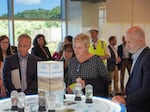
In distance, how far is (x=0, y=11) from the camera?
8344mm

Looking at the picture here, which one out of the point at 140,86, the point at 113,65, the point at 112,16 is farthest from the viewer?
the point at 112,16

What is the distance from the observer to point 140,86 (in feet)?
9.63

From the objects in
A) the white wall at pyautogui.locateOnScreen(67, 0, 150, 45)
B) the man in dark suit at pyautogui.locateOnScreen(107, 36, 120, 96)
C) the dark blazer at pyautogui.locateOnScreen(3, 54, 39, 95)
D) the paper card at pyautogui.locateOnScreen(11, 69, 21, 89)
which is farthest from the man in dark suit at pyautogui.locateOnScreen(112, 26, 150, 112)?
the white wall at pyautogui.locateOnScreen(67, 0, 150, 45)

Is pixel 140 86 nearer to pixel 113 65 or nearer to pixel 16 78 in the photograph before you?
pixel 16 78

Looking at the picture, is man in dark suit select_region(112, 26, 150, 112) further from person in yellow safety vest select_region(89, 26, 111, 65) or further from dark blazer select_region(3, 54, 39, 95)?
person in yellow safety vest select_region(89, 26, 111, 65)

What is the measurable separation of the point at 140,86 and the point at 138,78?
0.08m

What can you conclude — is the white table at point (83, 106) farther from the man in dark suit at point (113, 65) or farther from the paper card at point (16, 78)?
the man in dark suit at point (113, 65)

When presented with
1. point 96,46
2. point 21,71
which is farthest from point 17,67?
point 96,46

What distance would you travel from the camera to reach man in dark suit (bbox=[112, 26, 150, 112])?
2.80 metres

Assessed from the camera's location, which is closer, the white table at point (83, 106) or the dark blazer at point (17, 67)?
the white table at point (83, 106)

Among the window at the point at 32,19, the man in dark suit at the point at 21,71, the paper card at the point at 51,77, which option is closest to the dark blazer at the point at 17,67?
the man in dark suit at the point at 21,71

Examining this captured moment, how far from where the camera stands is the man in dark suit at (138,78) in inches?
110

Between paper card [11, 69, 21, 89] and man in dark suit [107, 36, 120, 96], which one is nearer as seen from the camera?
paper card [11, 69, 21, 89]

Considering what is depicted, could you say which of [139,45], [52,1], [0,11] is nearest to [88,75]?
[139,45]
